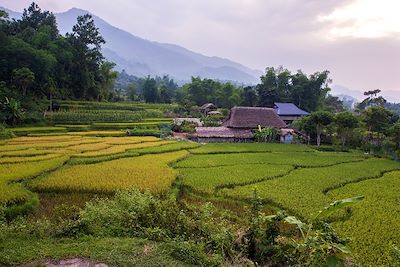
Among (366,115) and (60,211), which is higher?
(366,115)

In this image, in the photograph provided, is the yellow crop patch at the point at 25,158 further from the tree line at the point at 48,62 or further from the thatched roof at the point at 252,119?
the thatched roof at the point at 252,119

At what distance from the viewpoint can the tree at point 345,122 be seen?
3281cm

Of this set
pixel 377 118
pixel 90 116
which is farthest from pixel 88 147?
pixel 377 118

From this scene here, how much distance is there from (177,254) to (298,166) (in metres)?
16.1

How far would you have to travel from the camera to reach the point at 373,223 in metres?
12.1

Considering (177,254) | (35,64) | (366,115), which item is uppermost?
(35,64)

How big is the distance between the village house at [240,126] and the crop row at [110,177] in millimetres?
14702

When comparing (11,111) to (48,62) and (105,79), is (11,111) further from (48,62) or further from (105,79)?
(105,79)

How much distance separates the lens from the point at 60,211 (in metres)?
10.3

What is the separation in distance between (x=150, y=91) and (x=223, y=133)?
121ft

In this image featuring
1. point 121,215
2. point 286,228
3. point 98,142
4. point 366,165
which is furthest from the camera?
point 98,142

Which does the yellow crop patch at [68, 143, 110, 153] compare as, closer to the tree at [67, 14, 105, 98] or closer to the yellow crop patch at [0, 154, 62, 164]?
the yellow crop patch at [0, 154, 62, 164]

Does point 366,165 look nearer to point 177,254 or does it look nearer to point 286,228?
point 286,228

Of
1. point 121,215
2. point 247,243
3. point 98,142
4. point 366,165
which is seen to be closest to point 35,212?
point 121,215
